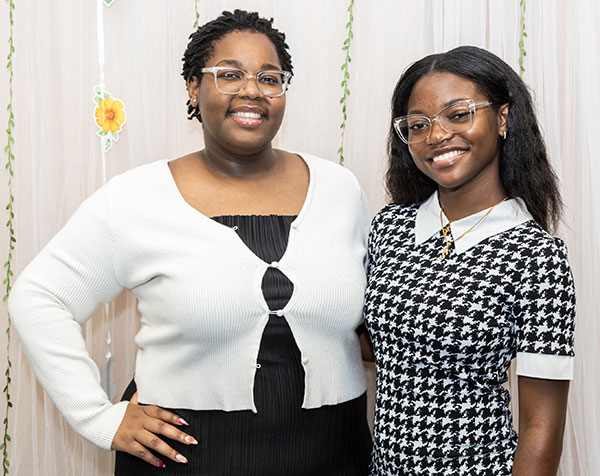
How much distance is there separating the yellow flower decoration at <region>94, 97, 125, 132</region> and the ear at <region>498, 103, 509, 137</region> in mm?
1108

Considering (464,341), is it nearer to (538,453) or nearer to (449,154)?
(538,453)

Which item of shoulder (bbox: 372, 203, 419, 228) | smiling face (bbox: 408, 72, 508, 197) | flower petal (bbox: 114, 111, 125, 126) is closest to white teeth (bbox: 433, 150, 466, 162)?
smiling face (bbox: 408, 72, 508, 197)

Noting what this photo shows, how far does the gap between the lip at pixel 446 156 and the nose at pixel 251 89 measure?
0.40m

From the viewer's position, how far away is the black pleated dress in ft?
4.73

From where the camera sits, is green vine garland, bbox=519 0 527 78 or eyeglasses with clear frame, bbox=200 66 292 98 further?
green vine garland, bbox=519 0 527 78

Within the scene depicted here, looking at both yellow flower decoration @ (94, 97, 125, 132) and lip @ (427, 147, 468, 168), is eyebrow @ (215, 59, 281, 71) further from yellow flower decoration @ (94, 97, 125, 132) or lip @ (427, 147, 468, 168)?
yellow flower decoration @ (94, 97, 125, 132)

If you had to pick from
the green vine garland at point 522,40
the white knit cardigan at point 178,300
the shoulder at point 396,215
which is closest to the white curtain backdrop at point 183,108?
the green vine garland at point 522,40

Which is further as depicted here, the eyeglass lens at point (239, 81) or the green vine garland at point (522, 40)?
the green vine garland at point (522, 40)

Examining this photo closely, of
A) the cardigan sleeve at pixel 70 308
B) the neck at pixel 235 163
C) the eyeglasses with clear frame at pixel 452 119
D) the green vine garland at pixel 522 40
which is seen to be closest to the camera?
the eyeglasses with clear frame at pixel 452 119

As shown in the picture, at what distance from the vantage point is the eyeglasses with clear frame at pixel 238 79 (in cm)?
151

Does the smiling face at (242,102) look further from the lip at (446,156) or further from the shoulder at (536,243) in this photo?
the shoulder at (536,243)

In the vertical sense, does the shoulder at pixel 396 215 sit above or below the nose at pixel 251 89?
below

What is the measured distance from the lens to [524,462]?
1258 mm

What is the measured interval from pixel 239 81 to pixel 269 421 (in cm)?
75
